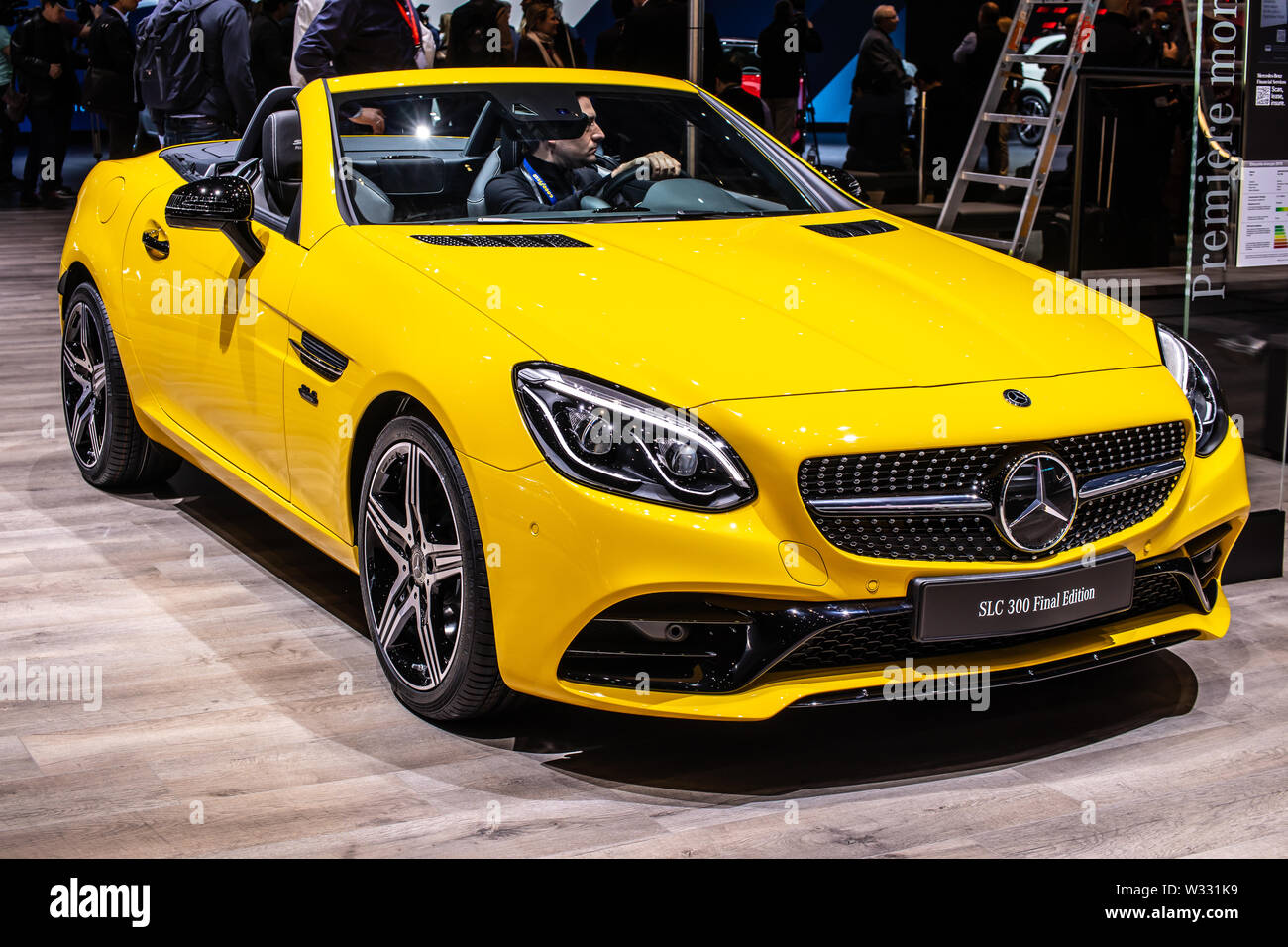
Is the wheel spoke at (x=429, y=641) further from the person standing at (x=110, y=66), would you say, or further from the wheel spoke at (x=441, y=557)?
the person standing at (x=110, y=66)

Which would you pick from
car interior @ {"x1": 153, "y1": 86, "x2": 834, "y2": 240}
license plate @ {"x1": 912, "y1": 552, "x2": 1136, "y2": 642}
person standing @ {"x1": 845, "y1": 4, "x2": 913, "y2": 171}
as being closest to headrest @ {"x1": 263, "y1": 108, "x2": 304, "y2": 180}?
car interior @ {"x1": 153, "y1": 86, "x2": 834, "y2": 240}

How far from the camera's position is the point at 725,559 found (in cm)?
281

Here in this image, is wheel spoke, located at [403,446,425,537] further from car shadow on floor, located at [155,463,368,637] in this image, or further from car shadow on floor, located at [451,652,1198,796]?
car shadow on floor, located at [155,463,368,637]

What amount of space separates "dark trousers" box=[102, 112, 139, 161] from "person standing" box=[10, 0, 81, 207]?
69 centimetres

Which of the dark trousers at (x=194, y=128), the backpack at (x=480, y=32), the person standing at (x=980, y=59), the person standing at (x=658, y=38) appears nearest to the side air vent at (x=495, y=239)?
the person standing at (x=658, y=38)

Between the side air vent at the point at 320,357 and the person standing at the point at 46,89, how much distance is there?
1161 cm

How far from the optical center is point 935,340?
10.6ft

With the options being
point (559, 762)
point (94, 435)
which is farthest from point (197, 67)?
point (559, 762)

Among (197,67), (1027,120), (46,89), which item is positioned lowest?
(1027,120)

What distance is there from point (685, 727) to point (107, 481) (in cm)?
277

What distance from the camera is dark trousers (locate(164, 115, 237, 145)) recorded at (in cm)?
923

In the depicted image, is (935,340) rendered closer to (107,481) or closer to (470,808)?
(470,808)

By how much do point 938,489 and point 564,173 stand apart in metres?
1.76

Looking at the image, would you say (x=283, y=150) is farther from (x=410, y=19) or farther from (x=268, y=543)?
(x=410, y=19)
